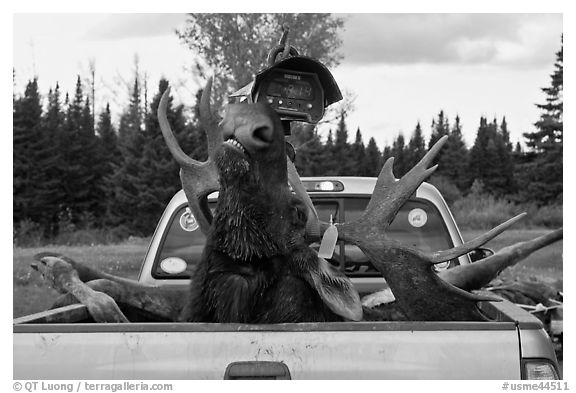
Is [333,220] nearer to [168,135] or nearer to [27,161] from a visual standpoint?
[168,135]

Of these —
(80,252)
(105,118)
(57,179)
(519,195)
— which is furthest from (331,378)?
(105,118)

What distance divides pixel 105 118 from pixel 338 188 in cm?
2919

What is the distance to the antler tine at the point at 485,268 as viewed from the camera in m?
3.62

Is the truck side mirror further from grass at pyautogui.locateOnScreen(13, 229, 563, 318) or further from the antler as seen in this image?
grass at pyautogui.locateOnScreen(13, 229, 563, 318)

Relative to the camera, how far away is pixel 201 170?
13.1 ft

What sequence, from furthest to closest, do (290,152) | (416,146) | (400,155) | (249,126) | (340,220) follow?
(400,155)
(416,146)
(340,220)
(290,152)
(249,126)

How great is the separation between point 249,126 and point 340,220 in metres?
→ 1.95

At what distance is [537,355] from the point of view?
2668 millimetres

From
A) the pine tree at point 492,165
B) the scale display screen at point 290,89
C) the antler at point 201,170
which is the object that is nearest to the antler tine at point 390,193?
the scale display screen at point 290,89

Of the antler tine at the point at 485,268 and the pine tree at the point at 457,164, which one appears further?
the pine tree at the point at 457,164

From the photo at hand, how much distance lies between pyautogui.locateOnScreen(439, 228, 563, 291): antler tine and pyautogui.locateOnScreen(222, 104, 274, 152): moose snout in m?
1.34

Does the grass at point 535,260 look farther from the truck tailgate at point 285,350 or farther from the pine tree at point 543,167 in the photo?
A: the truck tailgate at point 285,350

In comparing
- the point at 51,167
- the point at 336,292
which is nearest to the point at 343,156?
the point at 51,167

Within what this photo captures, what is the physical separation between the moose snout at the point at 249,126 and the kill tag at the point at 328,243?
725 mm
